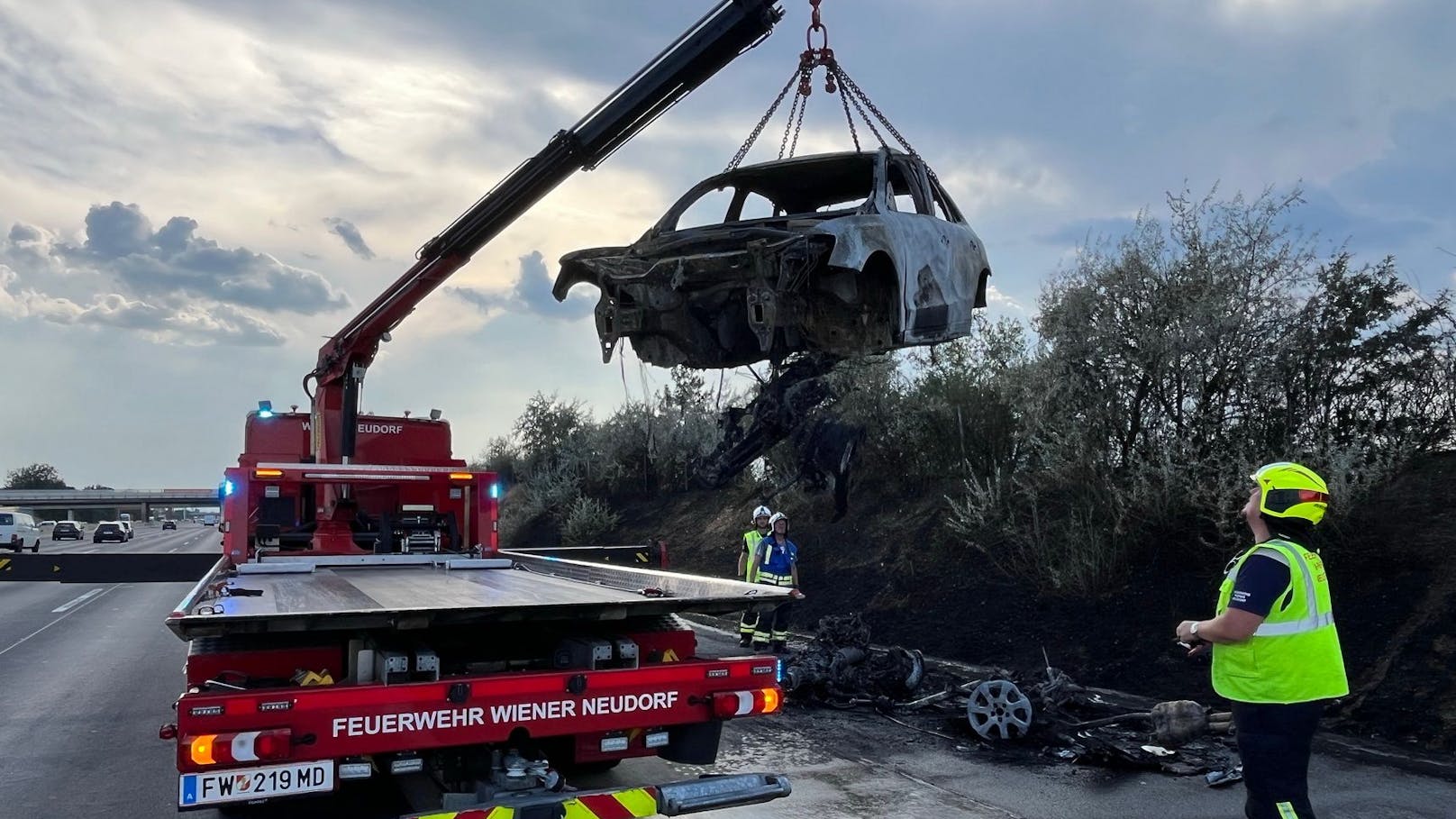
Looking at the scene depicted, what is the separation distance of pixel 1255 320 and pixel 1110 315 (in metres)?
1.50

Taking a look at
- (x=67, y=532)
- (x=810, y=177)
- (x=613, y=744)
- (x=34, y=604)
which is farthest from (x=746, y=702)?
(x=67, y=532)

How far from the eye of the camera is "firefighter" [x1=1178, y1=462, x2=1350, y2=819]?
13.5 ft

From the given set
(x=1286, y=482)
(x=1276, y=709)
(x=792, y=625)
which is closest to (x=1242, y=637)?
(x=1276, y=709)

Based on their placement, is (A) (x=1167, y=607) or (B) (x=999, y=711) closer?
(B) (x=999, y=711)

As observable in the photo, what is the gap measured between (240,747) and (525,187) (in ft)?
21.5

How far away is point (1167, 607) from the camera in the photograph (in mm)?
9906

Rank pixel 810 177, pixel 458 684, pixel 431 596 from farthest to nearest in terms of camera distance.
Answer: pixel 810 177 → pixel 431 596 → pixel 458 684

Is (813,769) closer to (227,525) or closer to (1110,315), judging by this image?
(227,525)

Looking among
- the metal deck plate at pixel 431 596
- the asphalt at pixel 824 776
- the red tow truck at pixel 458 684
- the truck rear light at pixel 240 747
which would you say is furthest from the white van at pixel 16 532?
the truck rear light at pixel 240 747

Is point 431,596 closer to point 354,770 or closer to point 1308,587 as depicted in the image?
point 354,770

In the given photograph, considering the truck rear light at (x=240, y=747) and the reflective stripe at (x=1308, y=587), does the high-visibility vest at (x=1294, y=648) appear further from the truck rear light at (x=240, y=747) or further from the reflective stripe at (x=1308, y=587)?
the truck rear light at (x=240, y=747)

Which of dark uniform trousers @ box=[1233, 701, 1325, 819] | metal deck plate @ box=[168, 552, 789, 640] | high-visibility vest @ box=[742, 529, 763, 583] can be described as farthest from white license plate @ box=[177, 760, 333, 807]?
high-visibility vest @ box=[742, 529, 763, 583]

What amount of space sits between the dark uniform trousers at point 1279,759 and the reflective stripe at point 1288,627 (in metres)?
0.27

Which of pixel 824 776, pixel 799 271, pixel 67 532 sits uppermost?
pixel 799 271
